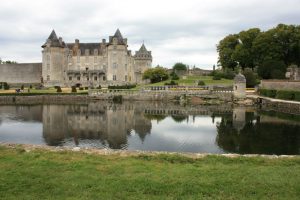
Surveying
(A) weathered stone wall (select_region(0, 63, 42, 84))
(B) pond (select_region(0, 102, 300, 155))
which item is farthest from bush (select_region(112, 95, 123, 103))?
(A) weathered stone wall (select_region(0, 63, 42, 84))

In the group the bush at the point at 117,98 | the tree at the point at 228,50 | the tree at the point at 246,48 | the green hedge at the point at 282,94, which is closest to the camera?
the green hedge at the point at 282,94

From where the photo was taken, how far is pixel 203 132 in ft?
63.5

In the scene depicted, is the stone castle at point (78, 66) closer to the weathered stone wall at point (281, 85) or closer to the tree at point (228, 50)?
the tree at point (228, 50)

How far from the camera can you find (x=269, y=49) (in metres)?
47.8

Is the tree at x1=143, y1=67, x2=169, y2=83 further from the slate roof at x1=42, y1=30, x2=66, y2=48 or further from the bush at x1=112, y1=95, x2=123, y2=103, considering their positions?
the bush at x1=112, y1=95, x2=123, y2=103

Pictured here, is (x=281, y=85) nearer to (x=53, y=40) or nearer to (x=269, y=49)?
(x=269, y=49)

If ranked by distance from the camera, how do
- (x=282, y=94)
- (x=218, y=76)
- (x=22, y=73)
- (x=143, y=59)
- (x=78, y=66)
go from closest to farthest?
(x=282, y=94)
(x=218, y=76)
(x=78, y=66)
(x=22, y=73)
(x=143, y=59)

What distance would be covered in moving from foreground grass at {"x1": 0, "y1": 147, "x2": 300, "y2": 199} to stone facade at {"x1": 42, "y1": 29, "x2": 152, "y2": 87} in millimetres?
49247

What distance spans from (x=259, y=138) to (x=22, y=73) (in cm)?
5648

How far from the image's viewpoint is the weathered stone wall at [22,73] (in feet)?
214

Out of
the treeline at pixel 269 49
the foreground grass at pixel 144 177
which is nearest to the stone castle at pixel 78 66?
the treeline at pixel 269 49

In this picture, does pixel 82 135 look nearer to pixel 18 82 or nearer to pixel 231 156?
pixel 231 156

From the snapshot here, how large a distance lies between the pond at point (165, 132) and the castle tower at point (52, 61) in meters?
34.4

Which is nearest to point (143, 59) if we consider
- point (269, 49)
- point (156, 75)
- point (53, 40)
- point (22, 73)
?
point (156, 75)
